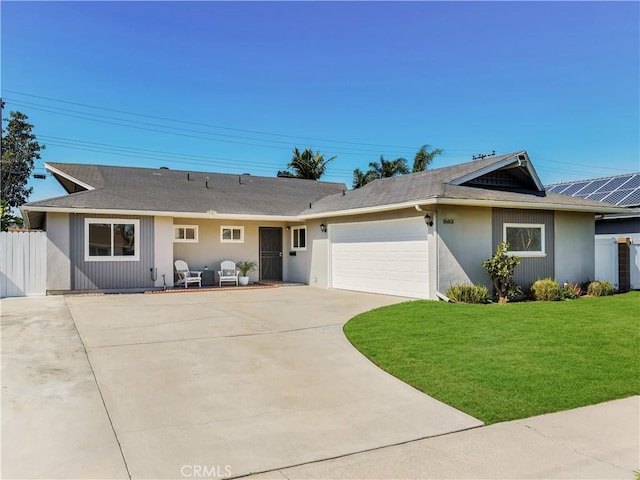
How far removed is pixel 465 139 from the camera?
28.5m

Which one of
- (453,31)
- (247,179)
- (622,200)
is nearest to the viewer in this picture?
(453,31)

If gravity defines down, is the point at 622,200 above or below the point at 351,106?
below

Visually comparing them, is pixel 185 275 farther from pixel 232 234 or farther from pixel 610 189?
pixel 610 189

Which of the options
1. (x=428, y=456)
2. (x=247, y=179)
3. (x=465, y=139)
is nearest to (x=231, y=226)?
(x=247, y=179)

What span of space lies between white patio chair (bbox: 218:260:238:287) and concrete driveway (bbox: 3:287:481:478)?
25.6ft

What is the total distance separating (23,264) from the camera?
13.4m

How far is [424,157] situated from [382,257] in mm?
18281

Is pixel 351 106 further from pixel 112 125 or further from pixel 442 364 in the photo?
pixel 442 364

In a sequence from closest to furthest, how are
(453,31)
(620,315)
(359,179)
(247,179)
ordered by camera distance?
(620,315)
(453,31)
(247,179)
(359,179)

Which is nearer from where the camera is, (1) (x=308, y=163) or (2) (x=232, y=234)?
(2) (x=232, y=234)

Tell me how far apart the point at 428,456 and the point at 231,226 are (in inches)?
586

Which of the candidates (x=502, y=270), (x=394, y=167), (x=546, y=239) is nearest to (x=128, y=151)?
(x=394, y=167)

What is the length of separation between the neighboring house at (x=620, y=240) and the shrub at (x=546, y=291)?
411 centimetres

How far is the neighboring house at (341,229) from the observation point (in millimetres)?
12398
